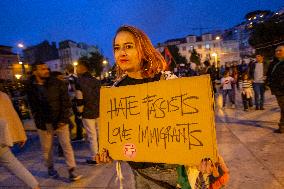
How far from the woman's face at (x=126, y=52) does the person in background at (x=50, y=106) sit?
9.42 feet

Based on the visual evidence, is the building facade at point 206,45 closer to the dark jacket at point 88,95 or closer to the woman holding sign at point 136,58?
the dark jacket at point 88,95

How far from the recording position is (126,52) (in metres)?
2.30

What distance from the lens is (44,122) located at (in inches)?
197

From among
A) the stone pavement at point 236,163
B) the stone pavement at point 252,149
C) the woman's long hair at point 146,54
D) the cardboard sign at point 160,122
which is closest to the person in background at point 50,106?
the stone pavement at point 236,163

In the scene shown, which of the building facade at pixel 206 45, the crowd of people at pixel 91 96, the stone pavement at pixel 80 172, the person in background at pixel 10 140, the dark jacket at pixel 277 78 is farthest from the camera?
the building facade at pixel 206 45

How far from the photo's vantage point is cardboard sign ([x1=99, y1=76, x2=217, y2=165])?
6.27 ft

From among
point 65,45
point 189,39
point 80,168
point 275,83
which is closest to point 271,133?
point 275,83

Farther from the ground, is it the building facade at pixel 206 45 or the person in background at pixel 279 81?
the building facade at pixel 206 45

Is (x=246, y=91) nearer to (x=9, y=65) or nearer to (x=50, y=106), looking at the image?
(x=50, y=106)

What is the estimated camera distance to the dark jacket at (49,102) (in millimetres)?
4926

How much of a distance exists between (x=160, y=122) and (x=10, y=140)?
252cm

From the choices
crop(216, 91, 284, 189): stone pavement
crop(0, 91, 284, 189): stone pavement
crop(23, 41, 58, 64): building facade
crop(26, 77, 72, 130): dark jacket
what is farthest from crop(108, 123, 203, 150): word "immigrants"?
crop(23, 41, 58, 64): building facade

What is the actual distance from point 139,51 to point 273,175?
311 centimetres

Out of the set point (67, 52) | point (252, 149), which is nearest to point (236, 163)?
point (252, 149)
